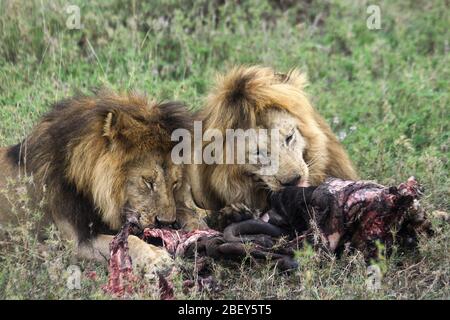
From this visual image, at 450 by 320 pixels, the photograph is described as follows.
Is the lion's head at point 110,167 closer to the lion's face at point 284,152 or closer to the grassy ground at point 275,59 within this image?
the grassy ground at point 275,59

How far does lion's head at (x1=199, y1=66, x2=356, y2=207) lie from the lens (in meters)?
5.80

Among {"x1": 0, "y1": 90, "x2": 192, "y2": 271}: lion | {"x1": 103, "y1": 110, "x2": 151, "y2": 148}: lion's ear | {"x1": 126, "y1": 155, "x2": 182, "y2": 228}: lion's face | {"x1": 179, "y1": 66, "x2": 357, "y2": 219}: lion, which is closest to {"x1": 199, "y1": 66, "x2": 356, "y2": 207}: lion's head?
{"x1": 179, "y1": 66, "x2": 357, "y2": 219}: lion

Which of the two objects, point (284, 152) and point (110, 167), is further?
point (284, 152)

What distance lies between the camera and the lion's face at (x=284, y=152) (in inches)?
225

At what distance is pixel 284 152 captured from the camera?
578 cm

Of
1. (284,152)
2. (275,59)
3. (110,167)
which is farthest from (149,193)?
(275,59)

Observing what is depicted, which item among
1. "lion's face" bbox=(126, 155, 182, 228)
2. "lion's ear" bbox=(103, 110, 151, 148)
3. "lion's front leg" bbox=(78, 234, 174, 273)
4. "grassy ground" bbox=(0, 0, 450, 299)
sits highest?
"grassy ground" bbox=(0, 0, 450, 299)

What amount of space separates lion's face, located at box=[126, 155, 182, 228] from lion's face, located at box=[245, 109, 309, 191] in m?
0.56

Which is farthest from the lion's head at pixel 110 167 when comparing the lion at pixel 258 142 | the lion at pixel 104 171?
the lion at pixel 258 142

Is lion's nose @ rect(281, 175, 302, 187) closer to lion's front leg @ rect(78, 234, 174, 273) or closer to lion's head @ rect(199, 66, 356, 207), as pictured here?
lion's head @ rect(199, 66, 356, 207)

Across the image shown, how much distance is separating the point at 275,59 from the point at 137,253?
12.9ft

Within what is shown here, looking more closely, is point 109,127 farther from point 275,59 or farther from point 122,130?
point 275,59
